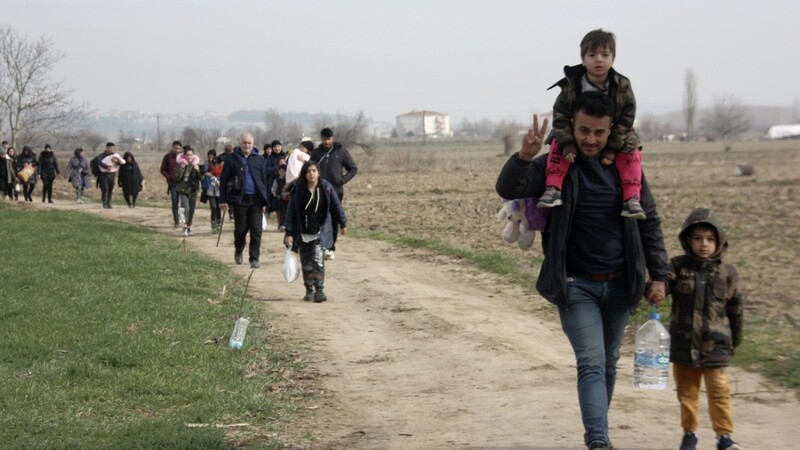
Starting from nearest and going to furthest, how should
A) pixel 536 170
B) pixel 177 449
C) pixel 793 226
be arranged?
1. pixel 536 170
2. pixel 177 449
3. pixel 793 226

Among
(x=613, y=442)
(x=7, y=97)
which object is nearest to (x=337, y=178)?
(x=613, y=442)

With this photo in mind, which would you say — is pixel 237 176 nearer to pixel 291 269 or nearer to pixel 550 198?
pixel 291 269

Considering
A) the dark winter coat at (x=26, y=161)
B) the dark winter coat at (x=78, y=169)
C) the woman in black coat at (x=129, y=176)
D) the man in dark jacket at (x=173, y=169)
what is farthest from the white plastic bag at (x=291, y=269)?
the dark winter coat at (x=26, y=161)

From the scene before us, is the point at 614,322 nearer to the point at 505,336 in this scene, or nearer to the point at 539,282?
the point at 539,282

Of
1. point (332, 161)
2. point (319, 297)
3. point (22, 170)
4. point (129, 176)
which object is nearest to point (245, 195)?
point (332, 161)

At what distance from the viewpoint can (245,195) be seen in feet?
55.0

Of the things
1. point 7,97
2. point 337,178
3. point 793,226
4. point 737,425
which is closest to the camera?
point 737,425

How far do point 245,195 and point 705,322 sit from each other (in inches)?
442

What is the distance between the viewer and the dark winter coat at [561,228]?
5.94 metres

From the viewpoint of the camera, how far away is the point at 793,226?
2359 cm

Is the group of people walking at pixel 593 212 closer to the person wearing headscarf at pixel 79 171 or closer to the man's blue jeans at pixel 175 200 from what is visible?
the man's blue jeans at pixel 175 200

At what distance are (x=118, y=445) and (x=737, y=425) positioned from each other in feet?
13.6

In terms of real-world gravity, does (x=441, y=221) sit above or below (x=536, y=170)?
below

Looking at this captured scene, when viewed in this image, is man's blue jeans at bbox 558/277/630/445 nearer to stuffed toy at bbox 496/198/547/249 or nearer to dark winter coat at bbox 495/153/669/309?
dark winter coat at bbox 495/153/669/309
